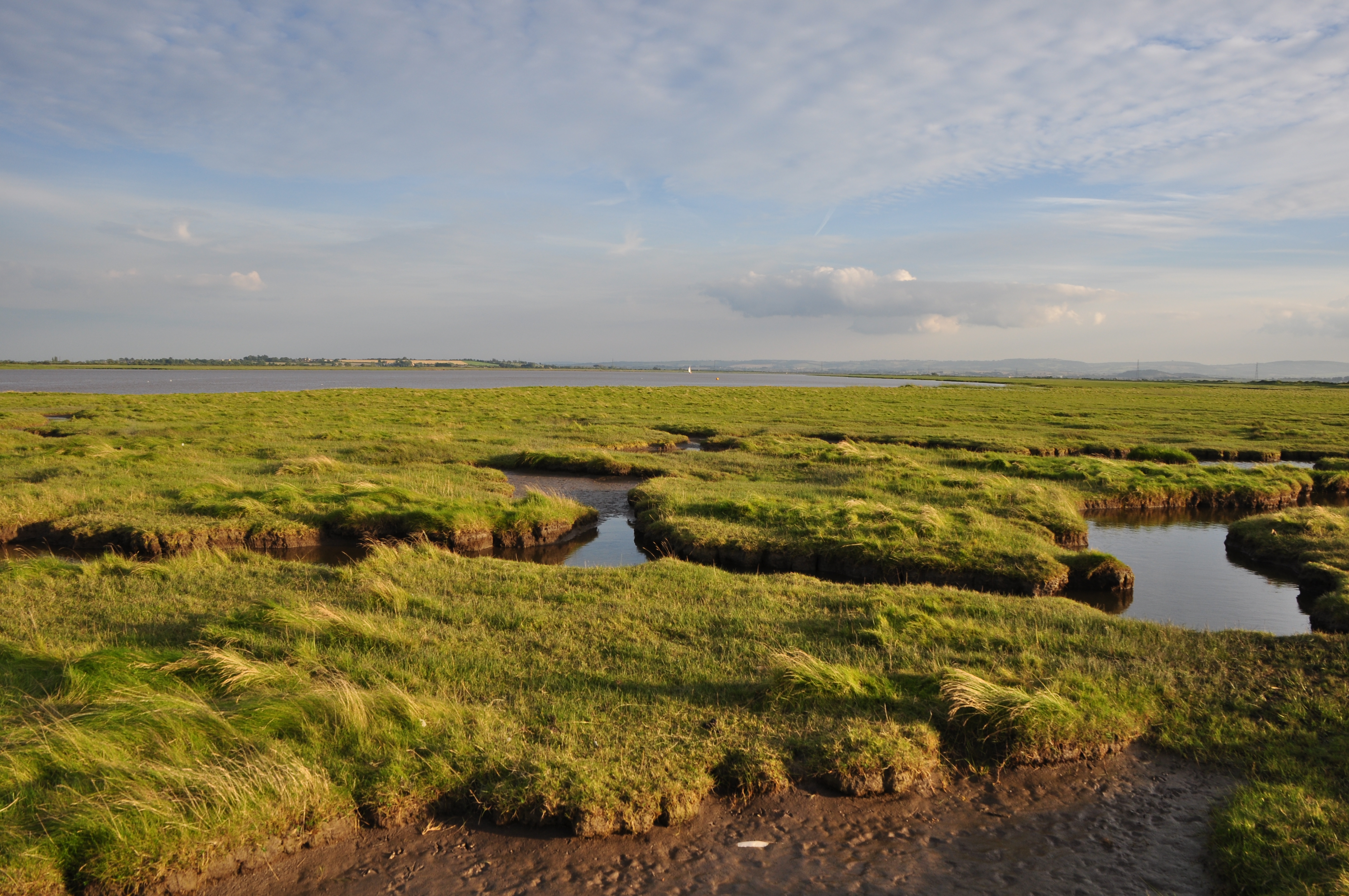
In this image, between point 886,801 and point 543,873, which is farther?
point 886,801

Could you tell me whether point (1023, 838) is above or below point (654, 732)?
below

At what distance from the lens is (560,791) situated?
22.5 feet

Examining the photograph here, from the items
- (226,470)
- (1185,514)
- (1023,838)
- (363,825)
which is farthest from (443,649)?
(1185,514)

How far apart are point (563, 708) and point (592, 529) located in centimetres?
1334

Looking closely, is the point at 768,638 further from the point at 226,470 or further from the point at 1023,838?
the point at 226,470

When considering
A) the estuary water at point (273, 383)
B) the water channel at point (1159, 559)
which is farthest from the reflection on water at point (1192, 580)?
the estuary water at point (273, 383)

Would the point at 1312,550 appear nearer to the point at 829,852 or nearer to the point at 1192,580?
the point at 1192,580

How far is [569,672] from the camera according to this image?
9453 millimetres

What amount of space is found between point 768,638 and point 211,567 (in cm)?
1098

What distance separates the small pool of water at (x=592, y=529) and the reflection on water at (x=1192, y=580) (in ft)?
35.5

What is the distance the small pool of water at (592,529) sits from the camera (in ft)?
61.5

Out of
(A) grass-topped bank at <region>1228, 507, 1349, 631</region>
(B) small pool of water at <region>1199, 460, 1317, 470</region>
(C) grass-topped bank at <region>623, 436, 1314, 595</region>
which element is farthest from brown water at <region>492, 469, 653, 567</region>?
(B) small pool of water at <region>1199, 460, 1317, 470</region>

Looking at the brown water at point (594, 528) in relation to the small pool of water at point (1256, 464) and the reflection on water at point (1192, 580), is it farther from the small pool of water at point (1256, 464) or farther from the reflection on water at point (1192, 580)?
the small pool of water at point (1256, 464)

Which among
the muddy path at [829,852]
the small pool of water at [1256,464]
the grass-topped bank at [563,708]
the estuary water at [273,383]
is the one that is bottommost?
the muddy path at [829,852]
